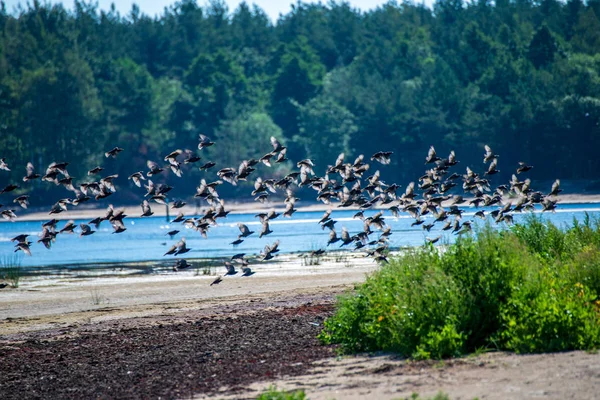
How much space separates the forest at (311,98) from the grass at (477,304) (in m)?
79.0

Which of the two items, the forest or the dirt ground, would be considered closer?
the dirt ground

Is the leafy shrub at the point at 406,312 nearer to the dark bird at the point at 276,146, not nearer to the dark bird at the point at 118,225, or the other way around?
the dark bird at the point at 276,146

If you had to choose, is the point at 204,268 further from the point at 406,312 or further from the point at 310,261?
the point at 406,312

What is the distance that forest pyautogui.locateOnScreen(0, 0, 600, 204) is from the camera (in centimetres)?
9594

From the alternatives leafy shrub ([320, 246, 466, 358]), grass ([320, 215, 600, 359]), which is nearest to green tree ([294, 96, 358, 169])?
leafy shrub ([320, 246, 466, 358])

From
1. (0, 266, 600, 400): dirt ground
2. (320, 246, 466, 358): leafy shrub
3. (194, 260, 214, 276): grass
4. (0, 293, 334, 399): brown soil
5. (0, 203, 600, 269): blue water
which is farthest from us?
(0, 203, 600, 269): blue water

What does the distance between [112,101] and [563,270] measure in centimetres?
10717

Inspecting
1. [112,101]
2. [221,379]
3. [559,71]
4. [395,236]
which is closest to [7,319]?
[221,379]

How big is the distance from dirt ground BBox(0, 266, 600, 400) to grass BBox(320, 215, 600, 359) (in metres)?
0.40

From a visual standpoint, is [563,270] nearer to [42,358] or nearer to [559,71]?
[42,358]

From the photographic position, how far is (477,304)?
14000 millimetres

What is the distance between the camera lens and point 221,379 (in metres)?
14.1

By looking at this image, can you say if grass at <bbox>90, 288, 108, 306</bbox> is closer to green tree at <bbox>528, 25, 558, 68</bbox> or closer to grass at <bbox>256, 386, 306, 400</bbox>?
grass at <bbox>256, 386, 306, 400</bbox>

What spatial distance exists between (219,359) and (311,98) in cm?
10983
